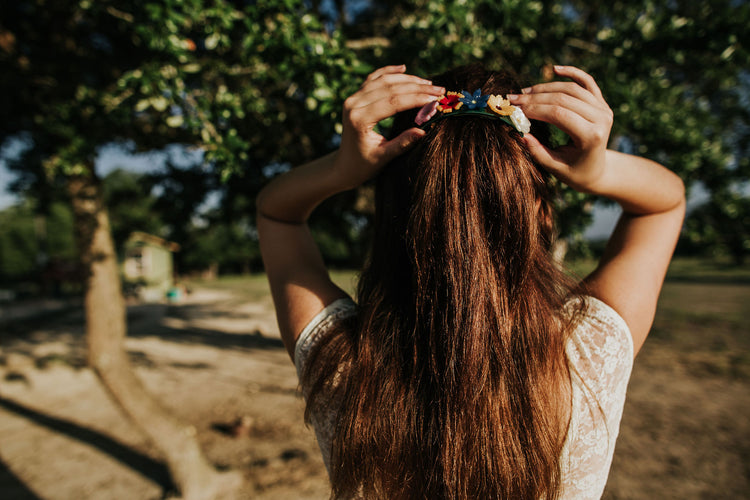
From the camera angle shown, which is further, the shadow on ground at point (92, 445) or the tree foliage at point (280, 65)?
the shadow on ground at point (92, 445)

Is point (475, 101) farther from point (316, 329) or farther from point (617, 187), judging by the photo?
point (316, 329)

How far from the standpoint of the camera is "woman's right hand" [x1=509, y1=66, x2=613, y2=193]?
78 cm

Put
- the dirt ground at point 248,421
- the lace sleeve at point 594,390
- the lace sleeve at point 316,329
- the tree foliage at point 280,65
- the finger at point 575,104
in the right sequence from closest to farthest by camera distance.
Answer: the finger at point 575,104
the lace sleeve at point 594,390
the lace sleeve at point 316,329
the tree foliage at point 280,65
the dirt ground at point 248,421

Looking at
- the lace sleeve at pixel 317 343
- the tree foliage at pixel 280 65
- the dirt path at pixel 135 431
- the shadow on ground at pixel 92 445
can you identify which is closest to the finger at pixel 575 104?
the lace sleeve at pixel 317 343

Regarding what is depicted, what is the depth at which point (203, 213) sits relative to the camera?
527 cm

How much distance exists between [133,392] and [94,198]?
2.11 metres

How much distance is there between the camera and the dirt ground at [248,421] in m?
4.93

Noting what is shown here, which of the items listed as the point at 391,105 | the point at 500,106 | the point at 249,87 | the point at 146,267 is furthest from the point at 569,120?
the point at 146,267

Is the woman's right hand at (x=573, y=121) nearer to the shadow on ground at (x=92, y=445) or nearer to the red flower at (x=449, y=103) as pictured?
the red flower at (x=449, y=103)

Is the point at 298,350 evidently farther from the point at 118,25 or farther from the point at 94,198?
the point at 94,198

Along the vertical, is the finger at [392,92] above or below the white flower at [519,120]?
above

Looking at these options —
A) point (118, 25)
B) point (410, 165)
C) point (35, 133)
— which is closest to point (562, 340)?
point (410, 165)

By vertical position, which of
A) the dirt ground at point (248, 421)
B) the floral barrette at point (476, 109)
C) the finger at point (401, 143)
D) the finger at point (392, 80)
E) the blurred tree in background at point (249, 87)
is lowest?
the dirt ground at point (248, 421)

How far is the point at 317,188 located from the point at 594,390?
81cm
